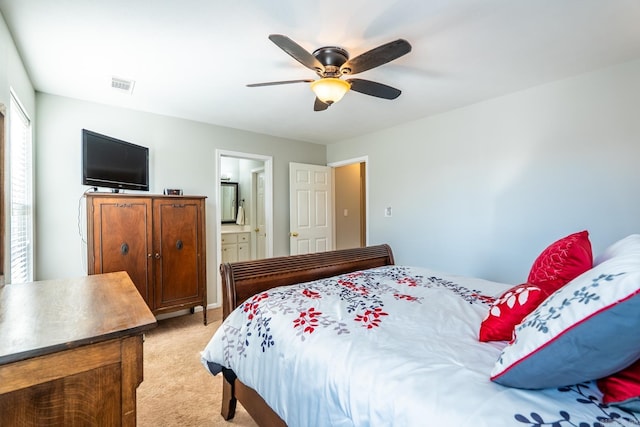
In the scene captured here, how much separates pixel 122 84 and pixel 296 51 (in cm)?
180

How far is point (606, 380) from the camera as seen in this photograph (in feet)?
2.48

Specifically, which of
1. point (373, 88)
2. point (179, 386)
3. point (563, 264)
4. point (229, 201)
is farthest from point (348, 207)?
point (563, 264)

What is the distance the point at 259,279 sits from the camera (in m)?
1.83

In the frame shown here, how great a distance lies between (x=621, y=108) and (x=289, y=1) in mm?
2589

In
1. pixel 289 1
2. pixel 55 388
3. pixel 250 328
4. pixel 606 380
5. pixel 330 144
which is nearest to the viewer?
pixel 606 380

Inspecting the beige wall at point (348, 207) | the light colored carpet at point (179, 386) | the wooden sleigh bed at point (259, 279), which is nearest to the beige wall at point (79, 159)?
the light colored carpet at point (179, 386)

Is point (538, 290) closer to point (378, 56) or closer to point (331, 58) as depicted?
point (378, 56)

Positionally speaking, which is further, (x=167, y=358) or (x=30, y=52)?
(x=167, y=358)

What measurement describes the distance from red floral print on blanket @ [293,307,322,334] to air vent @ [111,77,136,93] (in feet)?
8.00

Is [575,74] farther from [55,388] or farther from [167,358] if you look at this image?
[167,358]

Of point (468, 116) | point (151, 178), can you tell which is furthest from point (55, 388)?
point (468, 116)

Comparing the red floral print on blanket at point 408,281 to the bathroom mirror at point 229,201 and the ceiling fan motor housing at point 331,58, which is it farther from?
the bathroom mirror at point 229,201

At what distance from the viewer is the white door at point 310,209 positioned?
4379 mm

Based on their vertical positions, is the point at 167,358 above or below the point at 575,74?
below
